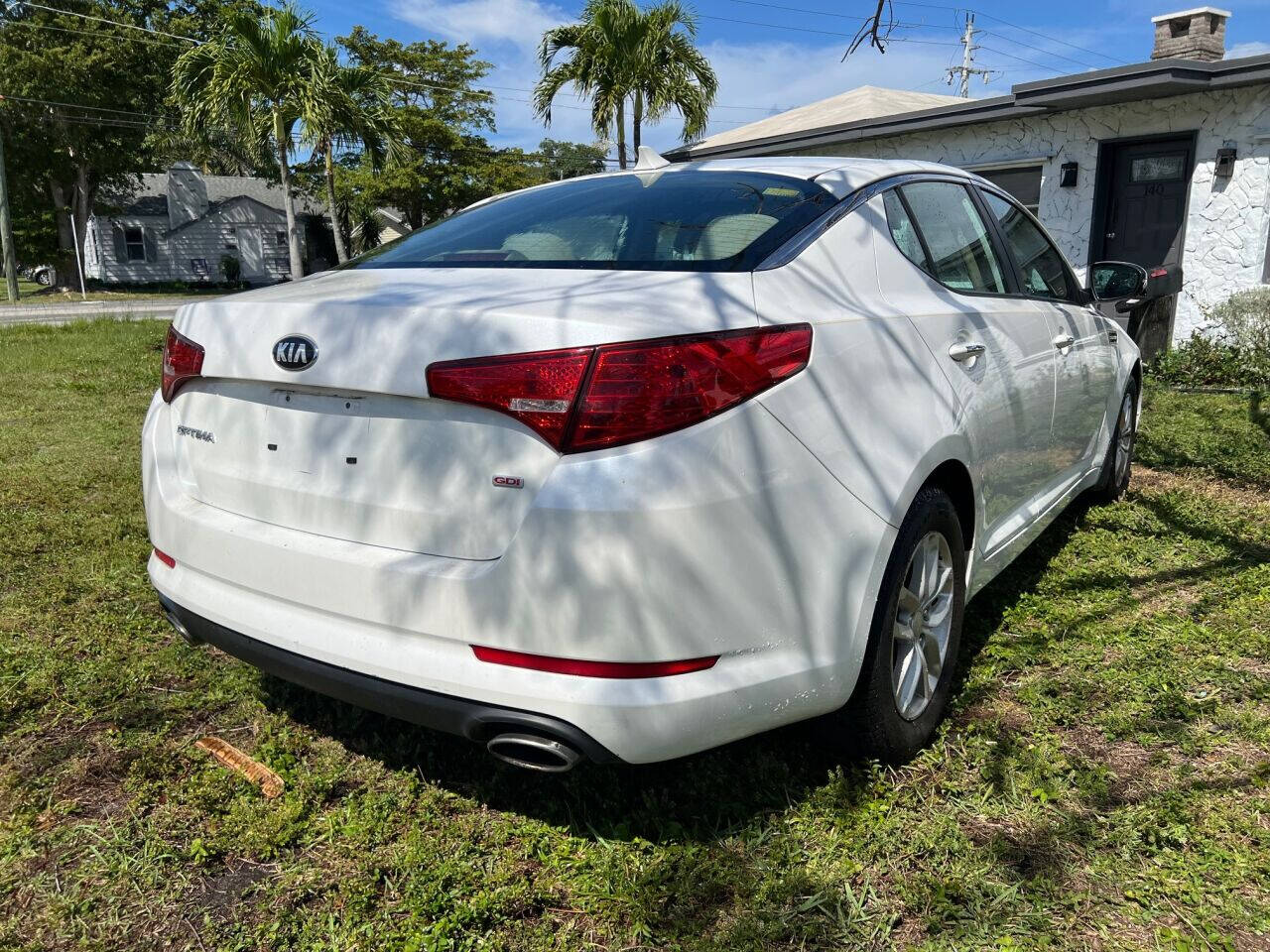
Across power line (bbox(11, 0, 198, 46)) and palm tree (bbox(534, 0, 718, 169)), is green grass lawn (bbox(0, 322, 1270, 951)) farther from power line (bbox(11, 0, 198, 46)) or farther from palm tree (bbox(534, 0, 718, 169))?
power line (bbox(11, 0, 198, 46))

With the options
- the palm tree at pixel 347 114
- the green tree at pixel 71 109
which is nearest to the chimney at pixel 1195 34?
the palm tree at pixel 347 114

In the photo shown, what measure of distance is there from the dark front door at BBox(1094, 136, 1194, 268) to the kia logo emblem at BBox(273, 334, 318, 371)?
33.4 feet

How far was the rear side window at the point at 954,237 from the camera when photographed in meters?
2.96

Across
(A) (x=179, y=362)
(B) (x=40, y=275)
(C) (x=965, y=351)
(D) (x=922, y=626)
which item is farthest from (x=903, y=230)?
(B) (x=40, y=275)

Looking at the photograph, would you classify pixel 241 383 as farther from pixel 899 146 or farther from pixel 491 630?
pixel 899 146

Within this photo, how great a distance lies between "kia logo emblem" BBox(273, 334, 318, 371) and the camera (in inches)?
84.5

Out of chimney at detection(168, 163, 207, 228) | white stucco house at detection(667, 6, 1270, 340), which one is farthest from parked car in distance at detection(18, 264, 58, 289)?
white stucco house at detection(667, 6, 1270, 340)

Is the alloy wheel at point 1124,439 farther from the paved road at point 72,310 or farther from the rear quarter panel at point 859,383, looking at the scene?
the paved road at point 72,310

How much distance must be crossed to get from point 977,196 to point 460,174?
41.4 m

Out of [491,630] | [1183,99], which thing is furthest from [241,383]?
[1183,99]

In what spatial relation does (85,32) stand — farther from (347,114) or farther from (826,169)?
(826,169)

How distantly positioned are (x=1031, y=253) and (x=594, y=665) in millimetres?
2810

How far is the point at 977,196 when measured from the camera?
350 cm

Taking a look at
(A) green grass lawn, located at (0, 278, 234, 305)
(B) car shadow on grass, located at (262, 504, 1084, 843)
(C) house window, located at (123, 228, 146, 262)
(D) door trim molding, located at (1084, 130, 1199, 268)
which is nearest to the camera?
(B) car shadow on grass, located at (262, 504, 1084, 843)
